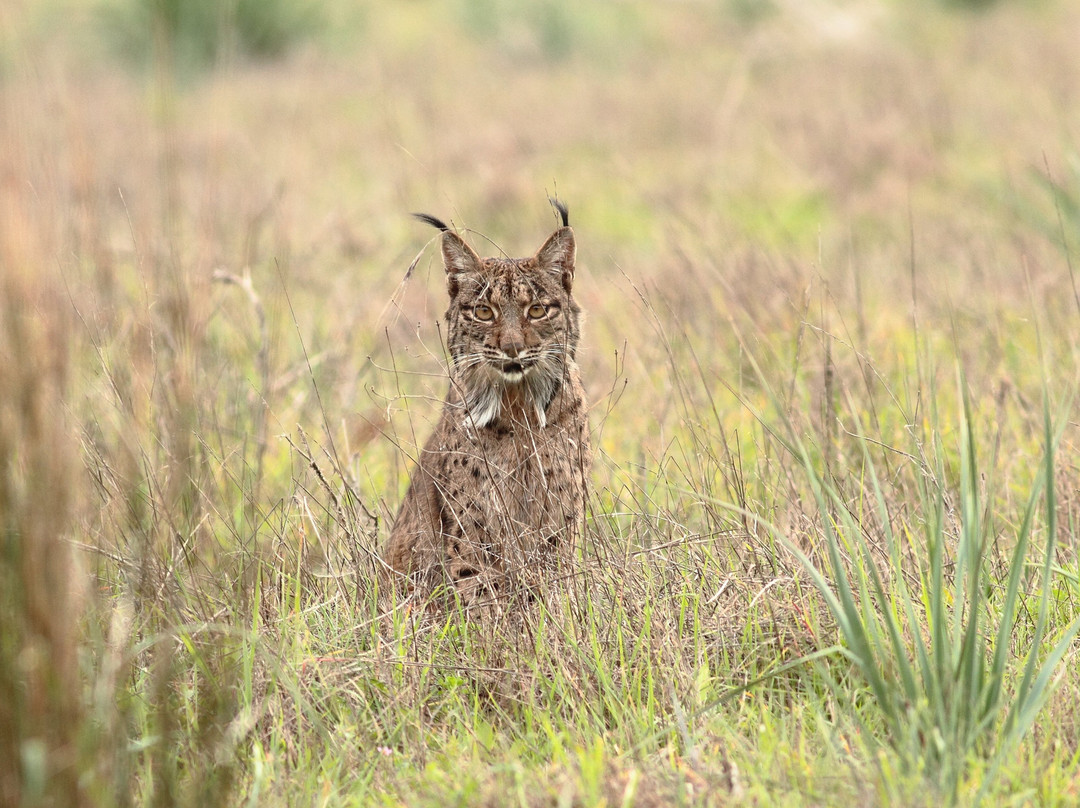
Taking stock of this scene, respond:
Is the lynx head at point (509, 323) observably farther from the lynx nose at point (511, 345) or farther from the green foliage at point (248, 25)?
the green foliage at point (248, 25)

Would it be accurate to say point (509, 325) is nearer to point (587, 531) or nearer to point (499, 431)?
point (499, 431)

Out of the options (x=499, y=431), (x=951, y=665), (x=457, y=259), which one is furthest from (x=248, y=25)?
(x=951, y=665)

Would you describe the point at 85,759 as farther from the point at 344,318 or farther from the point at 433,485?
the point at 344,318

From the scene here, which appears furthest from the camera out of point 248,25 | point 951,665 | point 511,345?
point 248,25

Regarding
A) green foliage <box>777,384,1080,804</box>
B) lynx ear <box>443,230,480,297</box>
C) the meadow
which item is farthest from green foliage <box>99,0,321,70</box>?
green foliage <box>777,384,1080,804</box>

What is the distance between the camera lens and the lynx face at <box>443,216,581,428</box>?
143 inches

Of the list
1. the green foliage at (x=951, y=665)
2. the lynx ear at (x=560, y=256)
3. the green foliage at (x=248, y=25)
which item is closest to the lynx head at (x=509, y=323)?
the lynx ear at (x=560, y=256)

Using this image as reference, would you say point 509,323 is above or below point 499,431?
above

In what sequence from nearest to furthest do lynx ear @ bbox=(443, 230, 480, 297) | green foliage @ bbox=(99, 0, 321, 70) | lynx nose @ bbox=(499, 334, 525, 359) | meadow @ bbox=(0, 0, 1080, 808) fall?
meadow @ bbox=(0, 0, 1080, 808) < lynx nose @ bbox=(499, 334, 525, 359) < lynx ear @ bbox=(443, 230, 480, 297) < green foliage @ bbox=(99, 0, 321, 70)

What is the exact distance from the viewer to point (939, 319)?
588 centimetres

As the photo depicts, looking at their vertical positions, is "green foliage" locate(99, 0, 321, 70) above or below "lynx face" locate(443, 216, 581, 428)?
above

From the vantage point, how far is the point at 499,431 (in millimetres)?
3770

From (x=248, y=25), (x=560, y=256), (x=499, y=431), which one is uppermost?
(x=248, y=25)

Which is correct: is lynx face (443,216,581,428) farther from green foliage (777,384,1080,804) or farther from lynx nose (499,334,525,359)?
green foliage (777,384,1080,804)
